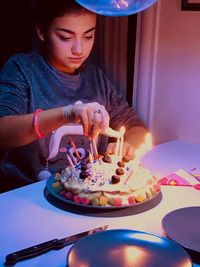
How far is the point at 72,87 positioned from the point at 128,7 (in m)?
0.74

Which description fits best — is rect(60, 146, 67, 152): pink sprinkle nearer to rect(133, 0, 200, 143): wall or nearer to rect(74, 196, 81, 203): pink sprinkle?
rect(133, 0, 200, 143): wall

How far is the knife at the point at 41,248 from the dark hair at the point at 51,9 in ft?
3.30

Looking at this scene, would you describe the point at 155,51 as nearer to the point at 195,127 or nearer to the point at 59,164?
the point at 195,127

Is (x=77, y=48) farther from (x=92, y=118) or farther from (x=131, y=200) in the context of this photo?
(x=131, y=200)

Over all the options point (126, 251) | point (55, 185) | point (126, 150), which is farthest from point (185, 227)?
point (126, 150)

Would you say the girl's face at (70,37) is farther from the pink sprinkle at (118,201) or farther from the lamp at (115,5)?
the pink sprinkle at (118,201)

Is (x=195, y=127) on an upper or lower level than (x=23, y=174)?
upper

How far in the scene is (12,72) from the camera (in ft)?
6.12

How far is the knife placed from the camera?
0.96 m

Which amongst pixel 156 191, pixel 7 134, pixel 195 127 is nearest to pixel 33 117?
→ pixel 7 134

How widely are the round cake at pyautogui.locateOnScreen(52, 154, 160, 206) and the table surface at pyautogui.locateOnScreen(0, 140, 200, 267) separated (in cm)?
4

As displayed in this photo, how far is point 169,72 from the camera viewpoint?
2.05 meters

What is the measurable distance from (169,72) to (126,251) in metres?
1.22

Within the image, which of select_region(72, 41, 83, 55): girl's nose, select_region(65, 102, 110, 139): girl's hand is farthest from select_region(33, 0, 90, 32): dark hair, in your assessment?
select_region(65, 102, 110, 139): girl's hand
